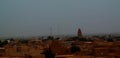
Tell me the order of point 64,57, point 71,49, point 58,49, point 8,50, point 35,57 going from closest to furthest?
1. point 35,57
2. point 64,57
3. point 8,50
4. point 58,49
5. point 71,49

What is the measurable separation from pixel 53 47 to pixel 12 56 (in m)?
4.82

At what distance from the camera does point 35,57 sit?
13.8 meters

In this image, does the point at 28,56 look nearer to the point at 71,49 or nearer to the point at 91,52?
the point at 91,52

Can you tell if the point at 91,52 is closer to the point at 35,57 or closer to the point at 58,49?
the point at 58,49

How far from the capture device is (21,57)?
A: 47.9 ft

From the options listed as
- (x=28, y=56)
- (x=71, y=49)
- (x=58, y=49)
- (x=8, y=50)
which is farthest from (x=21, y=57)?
(x=71, y=49)

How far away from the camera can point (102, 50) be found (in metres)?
18.8

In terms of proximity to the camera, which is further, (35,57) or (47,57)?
(47,57)

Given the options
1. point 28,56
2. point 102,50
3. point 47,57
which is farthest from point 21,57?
point 102,50

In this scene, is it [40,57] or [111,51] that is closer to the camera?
[40,57]

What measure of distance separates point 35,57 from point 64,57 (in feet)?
5.88

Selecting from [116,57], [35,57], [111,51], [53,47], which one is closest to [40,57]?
[35,57]

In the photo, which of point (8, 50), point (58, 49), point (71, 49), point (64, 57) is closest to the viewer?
point (64, 57)

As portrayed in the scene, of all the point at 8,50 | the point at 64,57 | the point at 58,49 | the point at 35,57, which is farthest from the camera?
the point at 58,49
